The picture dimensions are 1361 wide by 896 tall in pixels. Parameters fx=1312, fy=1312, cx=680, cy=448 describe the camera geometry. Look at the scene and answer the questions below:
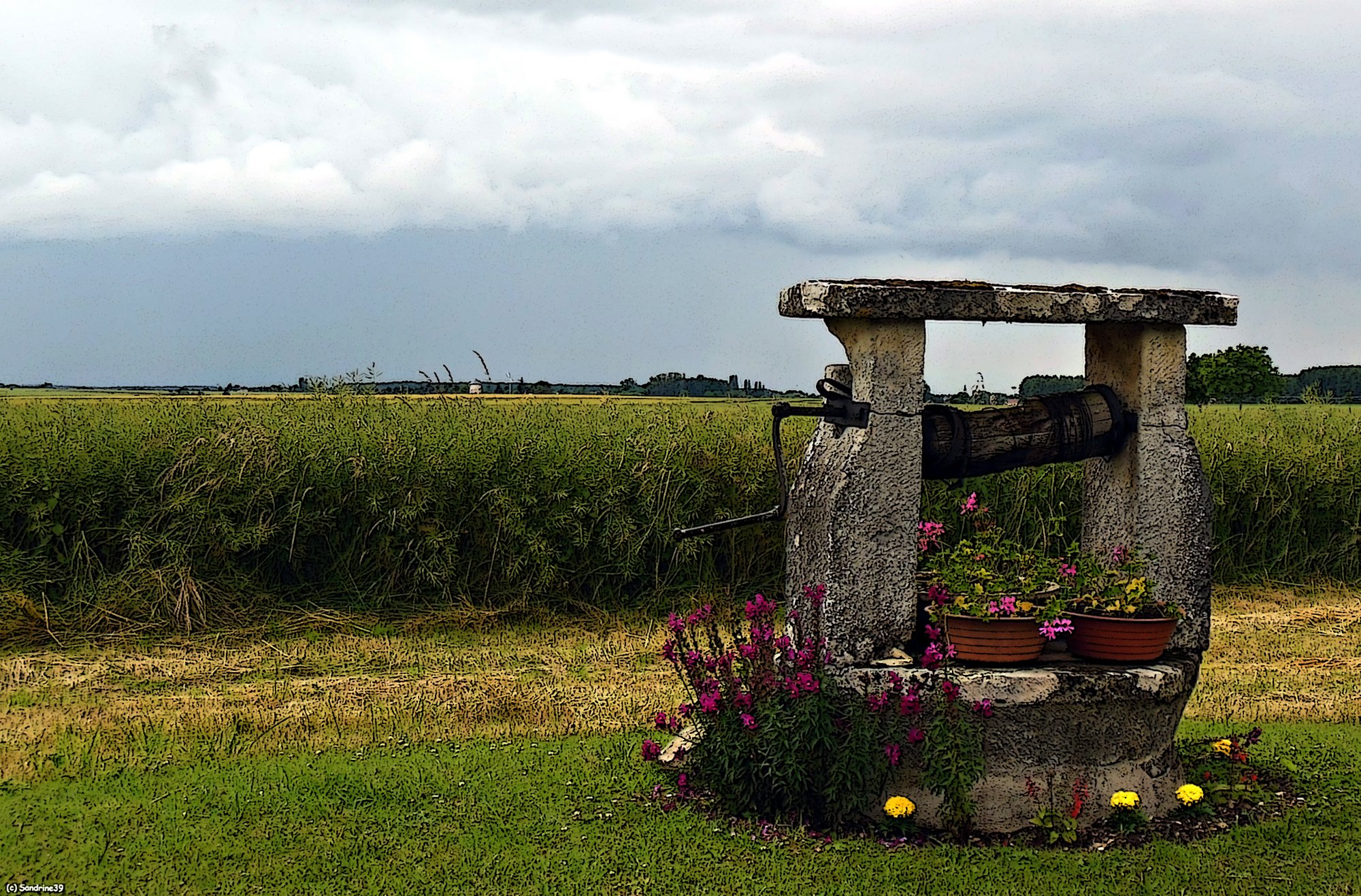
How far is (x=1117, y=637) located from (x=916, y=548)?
1.00 metres

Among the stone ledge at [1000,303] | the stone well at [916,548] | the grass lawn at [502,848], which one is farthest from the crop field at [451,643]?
the stone ledge at [1000,303]

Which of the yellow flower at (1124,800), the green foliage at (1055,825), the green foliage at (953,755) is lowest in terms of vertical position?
the green foliage at (1055,825)

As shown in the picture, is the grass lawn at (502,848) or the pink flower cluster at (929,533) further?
the pink flower cluster at (929,533)

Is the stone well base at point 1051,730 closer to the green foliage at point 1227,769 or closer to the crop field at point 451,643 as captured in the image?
the crop field at point 451,643

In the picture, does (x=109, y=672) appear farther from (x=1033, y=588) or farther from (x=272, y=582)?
(x=1033, y=588)

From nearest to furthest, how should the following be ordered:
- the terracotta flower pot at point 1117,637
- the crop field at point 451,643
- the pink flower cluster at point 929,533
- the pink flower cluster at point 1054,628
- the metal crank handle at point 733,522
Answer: the crop field at point 451,643, the pink flower cluster at point 1054,628, the terracotta flower pot at point 1117,637, the metal crank handle at point 733,522, the pink flower cluster at point 929,533

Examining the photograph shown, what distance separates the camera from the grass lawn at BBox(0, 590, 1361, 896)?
541cm

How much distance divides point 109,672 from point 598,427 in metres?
4.89

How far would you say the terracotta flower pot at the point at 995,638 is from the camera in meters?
5.80

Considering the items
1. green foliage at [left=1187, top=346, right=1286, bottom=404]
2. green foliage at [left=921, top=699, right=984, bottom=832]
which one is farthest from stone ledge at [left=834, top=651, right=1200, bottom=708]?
green foliage at [left=1187, top=346, right=1286, bottom=404]

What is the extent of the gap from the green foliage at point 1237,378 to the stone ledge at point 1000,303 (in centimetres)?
1687

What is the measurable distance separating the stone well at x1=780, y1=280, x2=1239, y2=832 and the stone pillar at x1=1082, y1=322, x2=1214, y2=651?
0.02 meters

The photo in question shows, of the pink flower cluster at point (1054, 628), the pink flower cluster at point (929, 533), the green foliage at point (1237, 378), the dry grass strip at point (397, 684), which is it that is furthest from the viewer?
the green foliage at point (1237, 378)

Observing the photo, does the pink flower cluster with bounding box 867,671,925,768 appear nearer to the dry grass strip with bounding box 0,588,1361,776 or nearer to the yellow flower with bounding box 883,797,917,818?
the yellow flower with bounding box 883,797,917,818
